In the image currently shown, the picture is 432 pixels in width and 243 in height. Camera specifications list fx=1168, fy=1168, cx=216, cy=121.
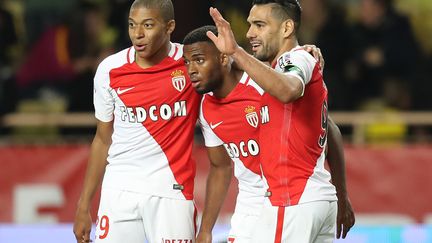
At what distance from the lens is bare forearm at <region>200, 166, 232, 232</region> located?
715 cm

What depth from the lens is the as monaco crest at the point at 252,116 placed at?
707 cm

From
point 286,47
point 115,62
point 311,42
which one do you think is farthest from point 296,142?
point 311,42

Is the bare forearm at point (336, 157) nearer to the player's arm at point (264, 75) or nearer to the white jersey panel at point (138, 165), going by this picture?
the white jersey panel at point (138, 165)

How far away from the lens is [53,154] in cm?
1144

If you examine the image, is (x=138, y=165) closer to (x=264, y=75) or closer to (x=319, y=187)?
(x=319, y=187)

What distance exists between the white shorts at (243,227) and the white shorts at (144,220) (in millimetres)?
273

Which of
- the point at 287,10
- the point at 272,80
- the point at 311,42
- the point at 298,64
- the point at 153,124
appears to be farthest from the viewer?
the point at 311,42

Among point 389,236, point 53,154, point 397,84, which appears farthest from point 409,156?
point 53,154

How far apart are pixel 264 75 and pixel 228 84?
1246mm

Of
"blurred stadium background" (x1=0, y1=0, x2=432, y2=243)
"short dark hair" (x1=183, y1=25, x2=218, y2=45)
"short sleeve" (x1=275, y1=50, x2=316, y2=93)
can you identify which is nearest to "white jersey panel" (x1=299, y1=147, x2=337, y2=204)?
"short sleeve" (x1=275, y1=50, x2=316, y2=93)

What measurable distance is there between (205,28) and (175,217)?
1156mm

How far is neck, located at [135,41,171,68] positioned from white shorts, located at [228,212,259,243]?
1071mm

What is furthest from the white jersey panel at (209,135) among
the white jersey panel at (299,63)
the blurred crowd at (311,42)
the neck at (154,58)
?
the blurred crowd at (311,42)

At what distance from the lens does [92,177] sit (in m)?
7.33
